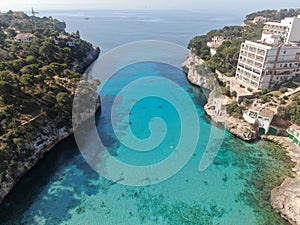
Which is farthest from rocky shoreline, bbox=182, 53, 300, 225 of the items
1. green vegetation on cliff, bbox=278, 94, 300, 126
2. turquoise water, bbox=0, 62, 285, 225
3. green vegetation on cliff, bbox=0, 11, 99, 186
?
green vegetation on cliff, bbox=0, 11, 99, 186

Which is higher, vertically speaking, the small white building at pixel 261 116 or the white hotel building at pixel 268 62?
the white hotel building at pixel 268 62

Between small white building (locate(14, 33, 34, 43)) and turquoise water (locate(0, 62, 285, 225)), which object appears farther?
small white building (locate(14, 33, 34, 43))

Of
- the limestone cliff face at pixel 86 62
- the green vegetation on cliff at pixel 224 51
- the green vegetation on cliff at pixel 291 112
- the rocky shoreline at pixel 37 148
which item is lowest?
the rocky shoreline at pixel 37 148

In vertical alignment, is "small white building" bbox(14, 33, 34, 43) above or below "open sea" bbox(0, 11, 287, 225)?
above

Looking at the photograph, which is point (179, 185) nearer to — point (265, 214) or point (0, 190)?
point (265, 214)

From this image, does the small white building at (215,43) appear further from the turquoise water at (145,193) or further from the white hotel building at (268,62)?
the turquoise water at (145,193)

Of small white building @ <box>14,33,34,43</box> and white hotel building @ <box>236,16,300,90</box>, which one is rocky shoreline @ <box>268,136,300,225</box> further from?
small white building @ <box>14,33,34,43</box>

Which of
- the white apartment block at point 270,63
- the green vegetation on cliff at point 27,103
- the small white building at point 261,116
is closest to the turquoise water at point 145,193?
the small white building at point 261,116
